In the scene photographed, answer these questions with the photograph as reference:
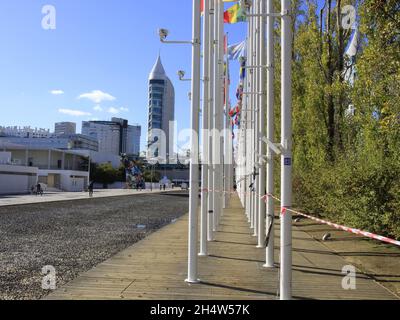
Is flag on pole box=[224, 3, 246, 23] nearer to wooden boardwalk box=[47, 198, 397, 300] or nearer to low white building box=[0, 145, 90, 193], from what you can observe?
wooden boardwalk box=[47, 198, 397, 300]

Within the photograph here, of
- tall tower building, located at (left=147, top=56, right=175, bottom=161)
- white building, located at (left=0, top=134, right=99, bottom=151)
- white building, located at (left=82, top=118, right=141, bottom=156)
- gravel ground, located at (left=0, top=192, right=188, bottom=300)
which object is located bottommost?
gravel ground, located at (left=0, top=192, right=188, bottom=300)

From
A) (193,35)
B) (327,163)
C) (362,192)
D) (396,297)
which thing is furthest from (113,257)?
(327,163)

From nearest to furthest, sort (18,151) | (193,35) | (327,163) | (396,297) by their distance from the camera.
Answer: (396,297) → (193,35) → (327,163) → (18,151)

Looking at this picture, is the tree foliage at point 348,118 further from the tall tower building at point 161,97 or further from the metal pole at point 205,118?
the tall tower building at point 161,97

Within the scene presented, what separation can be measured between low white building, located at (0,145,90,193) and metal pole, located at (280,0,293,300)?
63.1 meters

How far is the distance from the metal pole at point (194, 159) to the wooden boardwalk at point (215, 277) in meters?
0.36

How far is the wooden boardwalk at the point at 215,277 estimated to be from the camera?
22.4 feet

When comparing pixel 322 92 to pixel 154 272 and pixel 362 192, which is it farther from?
pixel 154 272

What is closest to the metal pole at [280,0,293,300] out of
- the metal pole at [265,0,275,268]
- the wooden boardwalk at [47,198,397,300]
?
the wooden boardwalk at [47,198,397,300]

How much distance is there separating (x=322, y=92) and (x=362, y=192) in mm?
7511

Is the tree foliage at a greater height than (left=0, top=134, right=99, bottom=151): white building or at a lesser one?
lesser

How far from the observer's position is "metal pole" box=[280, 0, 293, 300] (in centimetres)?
617

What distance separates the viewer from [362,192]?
40.1 ft

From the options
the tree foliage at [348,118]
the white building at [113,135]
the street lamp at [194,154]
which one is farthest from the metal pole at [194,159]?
the white building at [113,135]
